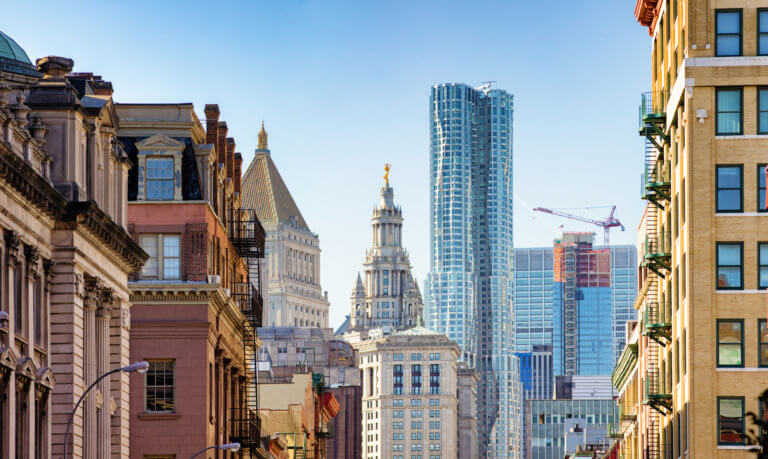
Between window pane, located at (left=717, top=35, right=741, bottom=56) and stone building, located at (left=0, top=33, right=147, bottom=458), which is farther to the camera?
window pane, located at (left=717, top=35, right=741, bottom=56)

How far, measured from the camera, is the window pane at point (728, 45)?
63281mm

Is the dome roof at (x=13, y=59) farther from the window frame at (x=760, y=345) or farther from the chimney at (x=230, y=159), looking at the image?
the chimney at (x=230, y=159)

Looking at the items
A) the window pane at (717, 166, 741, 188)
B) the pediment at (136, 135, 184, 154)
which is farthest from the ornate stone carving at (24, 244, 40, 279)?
the window pane at (717, 166, 741, 188)

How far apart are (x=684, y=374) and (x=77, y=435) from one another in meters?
25.0

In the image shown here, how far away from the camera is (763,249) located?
204ft

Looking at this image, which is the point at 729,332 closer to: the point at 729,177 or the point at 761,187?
the point at 761,187

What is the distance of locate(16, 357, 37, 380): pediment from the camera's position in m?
45.3

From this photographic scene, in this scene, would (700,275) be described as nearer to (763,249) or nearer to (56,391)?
(763,249)

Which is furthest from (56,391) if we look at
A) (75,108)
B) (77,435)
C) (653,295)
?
(653,295)

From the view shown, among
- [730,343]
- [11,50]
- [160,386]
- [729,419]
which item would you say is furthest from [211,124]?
[729,419]

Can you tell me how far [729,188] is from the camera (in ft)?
206

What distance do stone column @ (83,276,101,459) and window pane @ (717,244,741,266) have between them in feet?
78.5

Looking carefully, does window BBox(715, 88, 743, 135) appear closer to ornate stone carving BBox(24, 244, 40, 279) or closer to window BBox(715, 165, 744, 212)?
window BBox(715, 165, 744, 212)

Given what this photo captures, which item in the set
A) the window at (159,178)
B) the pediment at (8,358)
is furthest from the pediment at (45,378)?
the window at (159,178)
